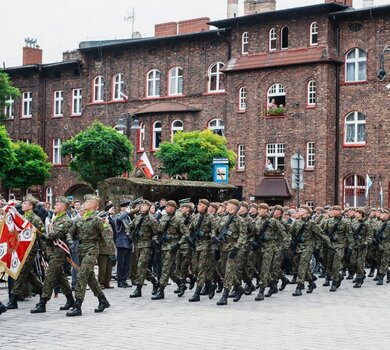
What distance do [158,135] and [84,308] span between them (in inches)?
1417

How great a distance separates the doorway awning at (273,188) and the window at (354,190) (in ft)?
9.48

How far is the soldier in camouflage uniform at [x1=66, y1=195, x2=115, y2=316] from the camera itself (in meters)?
15.1

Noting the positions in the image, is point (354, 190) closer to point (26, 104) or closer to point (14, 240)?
point (26, 104)

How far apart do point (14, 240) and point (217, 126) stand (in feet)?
113

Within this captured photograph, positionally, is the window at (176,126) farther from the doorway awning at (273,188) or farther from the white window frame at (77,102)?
the white window frame at (77,102)

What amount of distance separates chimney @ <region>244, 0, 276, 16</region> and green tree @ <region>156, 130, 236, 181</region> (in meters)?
11.7

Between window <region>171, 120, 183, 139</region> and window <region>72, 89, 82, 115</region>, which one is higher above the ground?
window <region>72, 89, 82, 115</region>

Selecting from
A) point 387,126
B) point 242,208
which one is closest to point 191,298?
→ point 242,208

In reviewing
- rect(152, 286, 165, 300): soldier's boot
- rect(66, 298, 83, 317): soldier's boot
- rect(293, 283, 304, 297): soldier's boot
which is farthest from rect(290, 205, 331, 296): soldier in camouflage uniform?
rect(66, 298, 83, 317): soldier's boot

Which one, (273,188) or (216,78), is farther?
(216,78)

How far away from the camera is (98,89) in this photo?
5616 centimetres

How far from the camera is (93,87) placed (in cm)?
5628

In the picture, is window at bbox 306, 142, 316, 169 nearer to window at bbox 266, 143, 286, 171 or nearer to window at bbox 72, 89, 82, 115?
window at bbox 266, 143, 286, 171

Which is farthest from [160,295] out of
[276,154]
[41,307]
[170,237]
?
[276,154]
